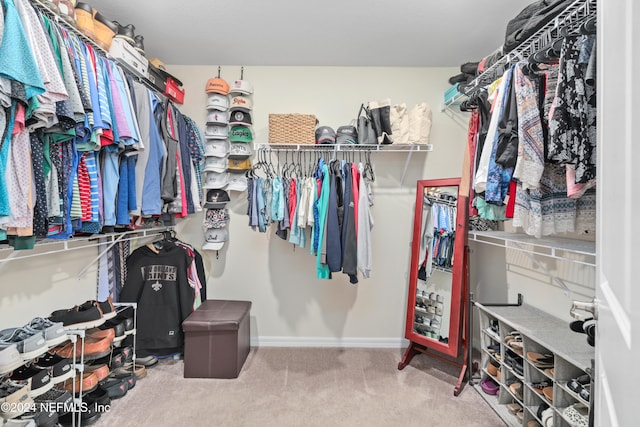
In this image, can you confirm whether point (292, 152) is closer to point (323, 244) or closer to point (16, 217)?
point (323, 244)

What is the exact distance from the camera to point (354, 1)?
2.04 meters

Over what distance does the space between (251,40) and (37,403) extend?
2556 millimetres

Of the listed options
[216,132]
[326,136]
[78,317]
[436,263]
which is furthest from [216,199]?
[436,263]

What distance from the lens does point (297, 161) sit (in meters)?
2.95

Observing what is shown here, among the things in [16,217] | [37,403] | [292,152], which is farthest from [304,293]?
[16,217]

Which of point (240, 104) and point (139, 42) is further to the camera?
point (240, 104)

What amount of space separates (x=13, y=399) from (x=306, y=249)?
2024mm

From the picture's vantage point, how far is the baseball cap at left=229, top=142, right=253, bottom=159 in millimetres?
2797

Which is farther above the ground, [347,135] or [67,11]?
[67,11]

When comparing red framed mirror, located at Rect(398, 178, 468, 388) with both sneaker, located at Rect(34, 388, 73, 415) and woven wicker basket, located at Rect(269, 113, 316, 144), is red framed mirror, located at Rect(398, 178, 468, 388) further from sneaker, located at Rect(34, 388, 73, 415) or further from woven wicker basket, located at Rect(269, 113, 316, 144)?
sneaker, located at Rect(34, 388, 73, 415)

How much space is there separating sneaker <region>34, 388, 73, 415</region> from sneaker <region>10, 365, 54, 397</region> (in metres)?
0.12

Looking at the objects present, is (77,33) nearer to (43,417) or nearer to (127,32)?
(127,32)

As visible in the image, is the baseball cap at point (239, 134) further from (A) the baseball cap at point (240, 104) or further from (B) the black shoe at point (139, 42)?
(B) the black shoe at point (139, 42)

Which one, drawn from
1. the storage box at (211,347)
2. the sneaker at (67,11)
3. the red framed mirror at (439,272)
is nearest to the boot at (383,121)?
the red framed mirror at (439,272)
